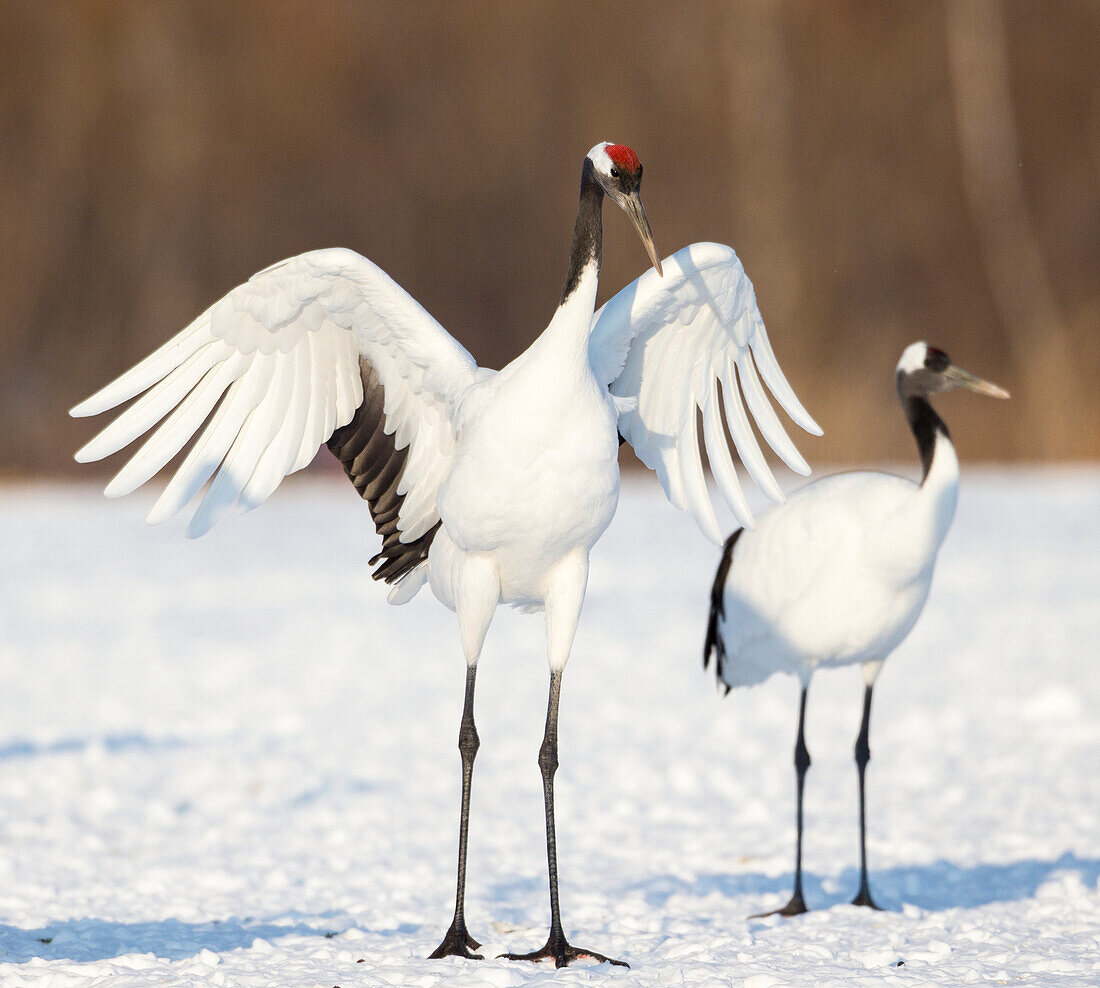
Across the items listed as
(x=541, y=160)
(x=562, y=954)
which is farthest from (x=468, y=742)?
(x=541, y=160)

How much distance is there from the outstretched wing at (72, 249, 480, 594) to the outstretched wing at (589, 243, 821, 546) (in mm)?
533

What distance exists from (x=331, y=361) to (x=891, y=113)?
16.2 m

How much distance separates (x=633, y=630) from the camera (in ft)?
30.4

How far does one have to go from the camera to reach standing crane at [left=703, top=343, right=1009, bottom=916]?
17.4ft

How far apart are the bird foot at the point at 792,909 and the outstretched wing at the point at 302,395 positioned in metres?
1.52

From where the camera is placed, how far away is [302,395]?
436 centimetres

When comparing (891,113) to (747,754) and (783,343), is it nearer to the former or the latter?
(783,343)

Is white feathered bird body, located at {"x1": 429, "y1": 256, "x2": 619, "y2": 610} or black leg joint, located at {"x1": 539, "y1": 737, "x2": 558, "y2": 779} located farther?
black leg joint, located at {"x1": 539, "y1": 737, "x2": 558, "y2": 779}

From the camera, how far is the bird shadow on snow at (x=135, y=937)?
154 inches

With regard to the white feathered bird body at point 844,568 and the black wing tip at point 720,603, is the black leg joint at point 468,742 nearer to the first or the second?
the white feathered bird body at point 844,568

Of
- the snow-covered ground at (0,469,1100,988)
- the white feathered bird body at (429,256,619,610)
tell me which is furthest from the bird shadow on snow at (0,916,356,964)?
the white feathered bird body at (429,256,619,610)

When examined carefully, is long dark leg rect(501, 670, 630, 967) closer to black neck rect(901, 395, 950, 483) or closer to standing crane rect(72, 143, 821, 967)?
standing crane rect(72, 143, 821, 967)

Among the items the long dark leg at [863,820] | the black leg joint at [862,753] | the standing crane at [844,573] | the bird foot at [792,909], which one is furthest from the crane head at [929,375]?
the bird foot at [792,909]

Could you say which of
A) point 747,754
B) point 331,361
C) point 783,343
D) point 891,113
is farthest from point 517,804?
point 891,113
